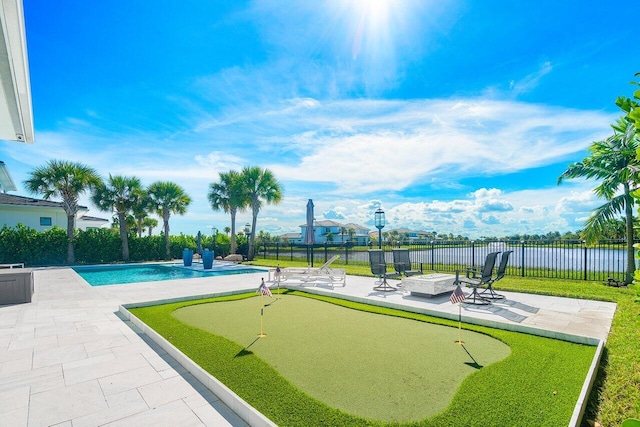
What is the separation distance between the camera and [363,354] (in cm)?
391

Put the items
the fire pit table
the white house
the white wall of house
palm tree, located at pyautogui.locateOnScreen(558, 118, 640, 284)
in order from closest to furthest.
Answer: the fire pit table
palm tree, located at pyautogui.locateOnScreen(558, 118, 640, 284)
the white wall of house
the white house

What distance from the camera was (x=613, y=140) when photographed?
9281 millimetres

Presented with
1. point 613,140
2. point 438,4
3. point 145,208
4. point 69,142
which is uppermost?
point 438,4

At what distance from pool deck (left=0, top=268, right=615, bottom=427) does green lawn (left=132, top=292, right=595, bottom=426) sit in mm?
324

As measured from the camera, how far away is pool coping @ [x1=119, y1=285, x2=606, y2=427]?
2557 mm

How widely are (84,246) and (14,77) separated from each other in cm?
2030

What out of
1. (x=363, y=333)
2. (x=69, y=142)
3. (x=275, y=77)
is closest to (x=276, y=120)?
(x=275, y=77)

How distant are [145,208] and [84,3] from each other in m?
17.1

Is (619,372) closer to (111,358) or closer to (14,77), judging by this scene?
(111,358)

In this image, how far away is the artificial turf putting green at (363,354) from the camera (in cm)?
283

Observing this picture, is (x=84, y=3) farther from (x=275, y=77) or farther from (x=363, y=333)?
(x=363, y=333)

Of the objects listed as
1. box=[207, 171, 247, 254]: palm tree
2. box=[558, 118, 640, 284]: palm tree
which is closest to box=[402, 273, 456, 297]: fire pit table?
box=[558, 118, 640, 284]: palm tree

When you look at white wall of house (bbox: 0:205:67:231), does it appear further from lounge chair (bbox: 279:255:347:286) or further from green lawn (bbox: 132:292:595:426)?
green lawn (bbox: 132:292:595:426)

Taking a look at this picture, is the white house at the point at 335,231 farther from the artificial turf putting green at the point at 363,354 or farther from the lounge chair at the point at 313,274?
the artificial turf putting green at the point at 363,354
